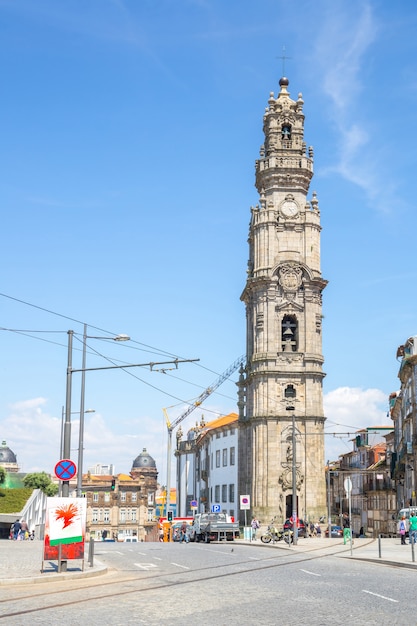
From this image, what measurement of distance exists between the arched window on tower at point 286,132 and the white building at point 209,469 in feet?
98.1

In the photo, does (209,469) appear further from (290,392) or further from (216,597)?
(216,597)

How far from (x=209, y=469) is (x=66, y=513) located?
7616 cm

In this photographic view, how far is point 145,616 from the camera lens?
12.7 m

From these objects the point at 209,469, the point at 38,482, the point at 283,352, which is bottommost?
the point at 38,482

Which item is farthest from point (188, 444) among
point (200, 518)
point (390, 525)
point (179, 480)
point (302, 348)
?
point (200, 518)

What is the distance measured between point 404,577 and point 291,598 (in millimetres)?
6953

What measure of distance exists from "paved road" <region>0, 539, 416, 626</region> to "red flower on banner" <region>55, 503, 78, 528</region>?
1479 mm

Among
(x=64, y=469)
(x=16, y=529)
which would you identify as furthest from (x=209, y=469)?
(x=64, y=469)

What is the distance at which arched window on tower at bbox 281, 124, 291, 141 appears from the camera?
255ft

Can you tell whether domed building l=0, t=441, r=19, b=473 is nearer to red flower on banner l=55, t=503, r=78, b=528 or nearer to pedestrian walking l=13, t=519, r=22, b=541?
pedestrian walking l=13, t=519, r=22, b=541

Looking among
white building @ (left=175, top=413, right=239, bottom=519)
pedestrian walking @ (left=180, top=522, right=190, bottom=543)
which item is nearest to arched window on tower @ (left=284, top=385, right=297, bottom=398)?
white building @ (left=175, top=413, right=239, bottom=519)

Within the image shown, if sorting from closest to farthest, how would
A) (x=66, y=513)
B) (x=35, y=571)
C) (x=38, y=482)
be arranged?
(x=66, y=513), (x=35, y=571), (x=38, y=482)

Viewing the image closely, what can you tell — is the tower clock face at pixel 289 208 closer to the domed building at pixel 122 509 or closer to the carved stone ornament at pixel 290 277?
the carved stone ornament at pixel 290 277

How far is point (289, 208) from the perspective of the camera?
74.1m
